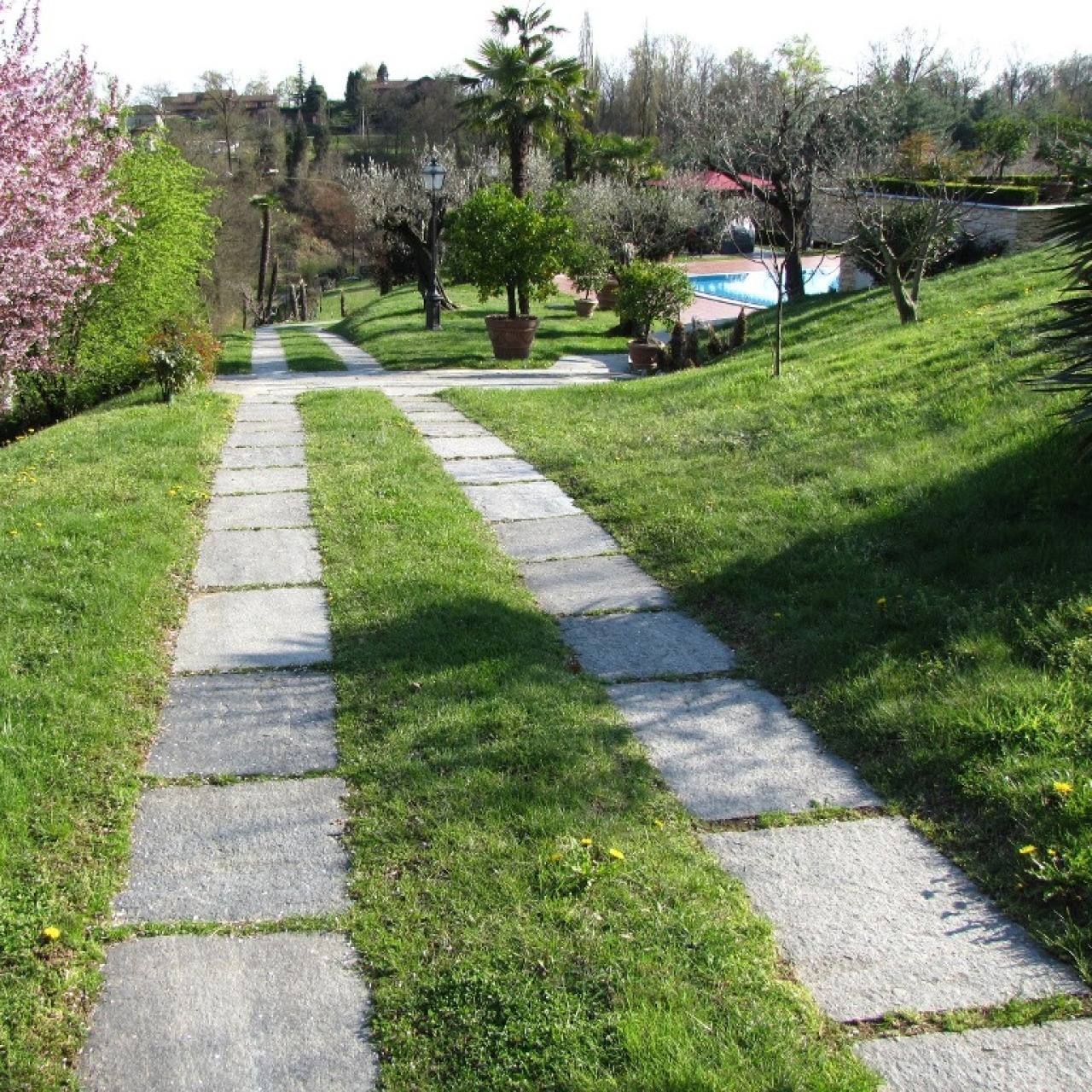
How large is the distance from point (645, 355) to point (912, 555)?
1140 cm

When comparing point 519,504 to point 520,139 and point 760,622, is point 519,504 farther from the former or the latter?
point 520,139

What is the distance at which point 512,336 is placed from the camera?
1728 cm

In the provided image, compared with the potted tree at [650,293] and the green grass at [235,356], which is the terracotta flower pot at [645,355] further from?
the green grass at [235,356]

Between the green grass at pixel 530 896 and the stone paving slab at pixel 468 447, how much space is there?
399 cm

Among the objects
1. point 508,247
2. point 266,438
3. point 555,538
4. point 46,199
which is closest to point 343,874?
point 555,538

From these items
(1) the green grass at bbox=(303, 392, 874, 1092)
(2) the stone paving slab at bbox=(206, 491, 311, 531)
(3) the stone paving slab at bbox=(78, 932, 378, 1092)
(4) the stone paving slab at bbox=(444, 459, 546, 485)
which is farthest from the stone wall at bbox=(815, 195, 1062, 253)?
(3) the stone paving slab at bbox=(78, 932, 378, 1092)

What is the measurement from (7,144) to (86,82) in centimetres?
363

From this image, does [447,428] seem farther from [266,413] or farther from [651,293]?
[651,293]

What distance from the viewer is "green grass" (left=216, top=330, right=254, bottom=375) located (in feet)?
54.8

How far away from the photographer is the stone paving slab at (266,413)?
10469 millimetres

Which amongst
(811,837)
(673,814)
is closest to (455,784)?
(673,814)

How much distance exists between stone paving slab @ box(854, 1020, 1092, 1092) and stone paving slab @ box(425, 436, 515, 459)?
21.8 feet

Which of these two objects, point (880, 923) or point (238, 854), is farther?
point (238, 854)

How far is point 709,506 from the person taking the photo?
641cm
